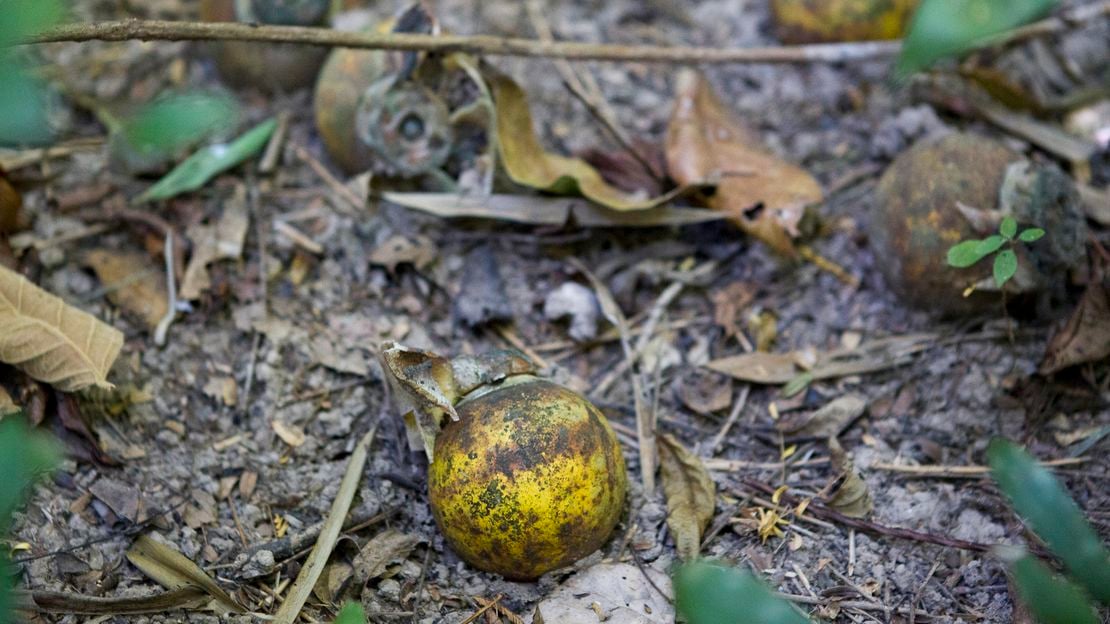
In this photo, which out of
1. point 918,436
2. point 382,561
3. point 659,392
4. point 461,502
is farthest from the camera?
point 659,392

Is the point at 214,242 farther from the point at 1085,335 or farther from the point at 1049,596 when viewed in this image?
the point at 1085,335

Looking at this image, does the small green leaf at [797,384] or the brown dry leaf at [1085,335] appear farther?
the small green leaf at [797,384]

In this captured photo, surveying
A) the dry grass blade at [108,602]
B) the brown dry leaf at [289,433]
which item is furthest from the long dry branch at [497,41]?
the dry grass blade at [108,602]

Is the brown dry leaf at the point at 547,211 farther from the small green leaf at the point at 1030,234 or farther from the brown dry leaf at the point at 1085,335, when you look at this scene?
the brown dry leaf at the point at 1085,335

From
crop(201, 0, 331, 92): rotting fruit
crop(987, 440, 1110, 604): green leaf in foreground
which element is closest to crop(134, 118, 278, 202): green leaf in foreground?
crop(201, 0, 331, 92): rotting fruit

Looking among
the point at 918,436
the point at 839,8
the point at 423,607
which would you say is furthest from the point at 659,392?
the point at 839,8

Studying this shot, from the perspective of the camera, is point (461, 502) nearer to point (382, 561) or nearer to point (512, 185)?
point (382, 561)

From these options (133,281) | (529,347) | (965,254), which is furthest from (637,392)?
(133,281)
